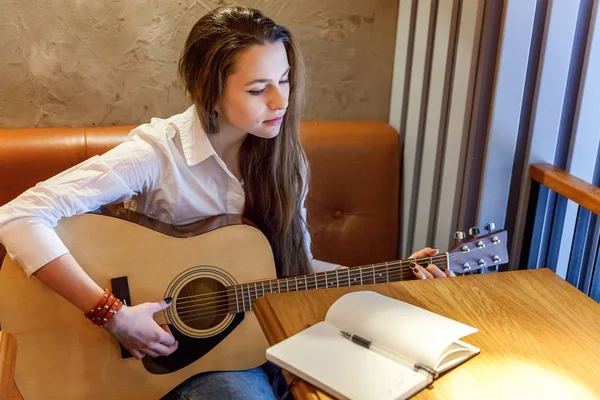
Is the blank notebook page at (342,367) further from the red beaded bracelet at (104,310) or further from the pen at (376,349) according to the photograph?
the red beaded bracelet at (104,310)

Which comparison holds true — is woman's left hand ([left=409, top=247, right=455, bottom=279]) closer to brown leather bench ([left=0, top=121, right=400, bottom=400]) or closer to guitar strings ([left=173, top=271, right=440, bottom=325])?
guitar strings ([left=173, top=271, right=440, bottom=325])

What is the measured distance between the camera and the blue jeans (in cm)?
128

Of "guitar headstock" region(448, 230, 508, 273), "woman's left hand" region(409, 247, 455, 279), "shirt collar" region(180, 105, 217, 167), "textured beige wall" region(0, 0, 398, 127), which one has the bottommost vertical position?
"woman's left hand" region(409, 247, 455, 279)

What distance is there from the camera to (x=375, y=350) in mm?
889

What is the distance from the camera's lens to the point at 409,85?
1.94 m

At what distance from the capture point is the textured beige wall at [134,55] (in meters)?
Answer: 1.74

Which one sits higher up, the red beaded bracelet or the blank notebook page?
the blank notebook page

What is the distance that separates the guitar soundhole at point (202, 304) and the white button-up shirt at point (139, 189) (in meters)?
0.17

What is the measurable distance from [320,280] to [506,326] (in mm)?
486

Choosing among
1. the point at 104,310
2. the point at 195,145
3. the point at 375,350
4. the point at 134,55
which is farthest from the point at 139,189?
the point at 375,350

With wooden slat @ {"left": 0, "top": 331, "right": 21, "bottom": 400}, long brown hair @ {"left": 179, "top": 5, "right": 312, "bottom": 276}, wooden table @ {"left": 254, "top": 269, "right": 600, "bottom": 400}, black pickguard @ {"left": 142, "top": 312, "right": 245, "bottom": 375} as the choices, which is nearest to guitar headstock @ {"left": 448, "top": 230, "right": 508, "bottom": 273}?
wooden table @ {"left": 254, "top": 269, "right": 600, "bottom": 400}

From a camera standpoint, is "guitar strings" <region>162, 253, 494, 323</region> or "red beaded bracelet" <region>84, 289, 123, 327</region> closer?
"red beaded bracelet" <region>84, 289, 123, 327</region>

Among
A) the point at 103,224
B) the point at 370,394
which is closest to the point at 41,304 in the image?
the point at 103,224

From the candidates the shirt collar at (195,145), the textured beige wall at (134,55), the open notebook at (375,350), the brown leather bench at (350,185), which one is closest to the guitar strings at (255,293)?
→ the shirt collar at (195,145)
